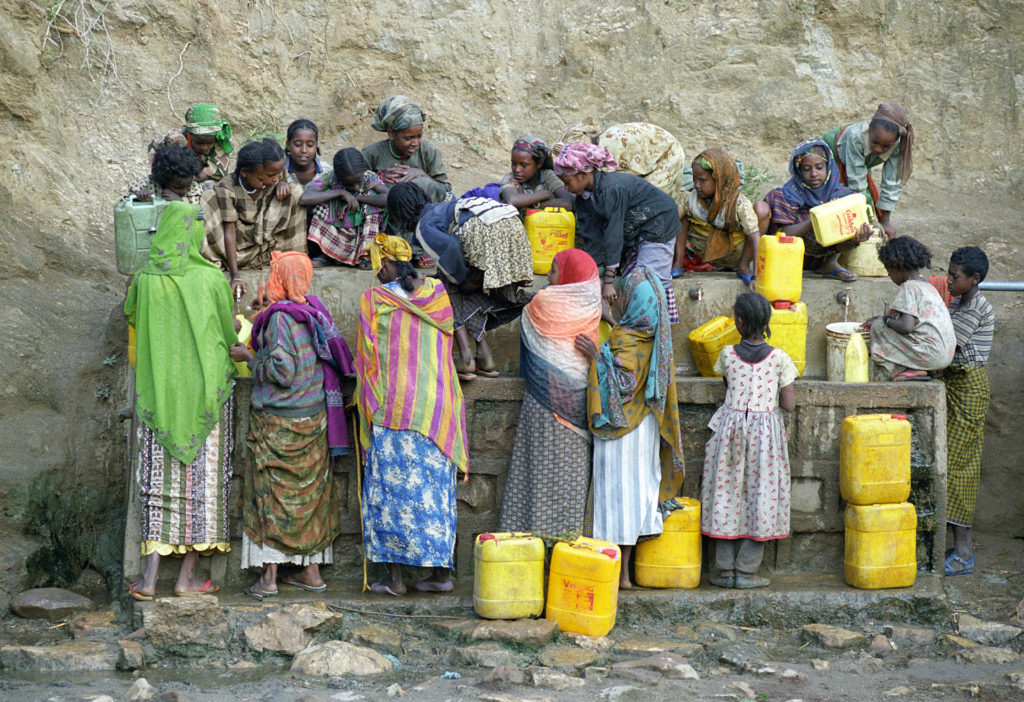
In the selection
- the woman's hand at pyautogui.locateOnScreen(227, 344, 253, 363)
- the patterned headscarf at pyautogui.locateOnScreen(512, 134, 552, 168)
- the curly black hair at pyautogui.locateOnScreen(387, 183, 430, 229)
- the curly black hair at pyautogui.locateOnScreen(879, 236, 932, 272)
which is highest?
the patterned headscarf at pyautogui.locateOnScreen(512, 134, 552, 168)

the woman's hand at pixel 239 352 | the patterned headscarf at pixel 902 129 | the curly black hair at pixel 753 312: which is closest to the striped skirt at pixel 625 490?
the curly black hair at pixel 753 312

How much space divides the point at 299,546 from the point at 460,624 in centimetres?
98

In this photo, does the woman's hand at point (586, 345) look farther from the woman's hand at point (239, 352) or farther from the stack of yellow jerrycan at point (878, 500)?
the woman's hand at point (239, 352)

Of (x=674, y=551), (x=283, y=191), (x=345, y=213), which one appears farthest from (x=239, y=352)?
(x=674, y=551)

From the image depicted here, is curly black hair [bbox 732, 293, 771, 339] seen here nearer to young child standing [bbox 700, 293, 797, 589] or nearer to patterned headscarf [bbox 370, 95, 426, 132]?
young child standing [bbox 700, 293, 797, 589]

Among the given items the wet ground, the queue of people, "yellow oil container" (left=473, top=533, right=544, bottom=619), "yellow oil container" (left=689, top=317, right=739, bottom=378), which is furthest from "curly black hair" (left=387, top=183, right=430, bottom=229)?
the wet ground

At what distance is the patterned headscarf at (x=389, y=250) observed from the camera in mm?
6207

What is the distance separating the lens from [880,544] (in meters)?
6.55

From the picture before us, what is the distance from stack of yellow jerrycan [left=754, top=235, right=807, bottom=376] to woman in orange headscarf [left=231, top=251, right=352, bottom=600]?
2.63 meters

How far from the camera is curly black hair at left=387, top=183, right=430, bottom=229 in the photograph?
6.49 metres

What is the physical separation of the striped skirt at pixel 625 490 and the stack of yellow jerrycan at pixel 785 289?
47.9 inches

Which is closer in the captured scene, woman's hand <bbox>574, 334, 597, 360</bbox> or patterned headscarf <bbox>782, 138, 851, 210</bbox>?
woman's hand <bbox>574, 334, 597, 360</bbox>

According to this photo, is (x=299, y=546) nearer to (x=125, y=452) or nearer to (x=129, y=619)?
(x=129, y=619)

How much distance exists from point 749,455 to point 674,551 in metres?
0.68
